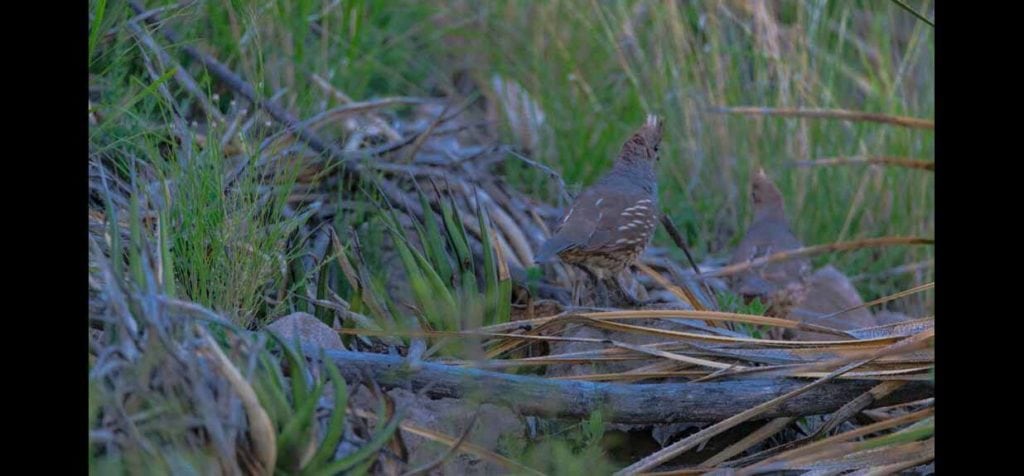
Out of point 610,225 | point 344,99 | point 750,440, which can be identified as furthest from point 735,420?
point 344,99

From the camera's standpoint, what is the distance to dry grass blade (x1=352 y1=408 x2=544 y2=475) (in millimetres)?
2396

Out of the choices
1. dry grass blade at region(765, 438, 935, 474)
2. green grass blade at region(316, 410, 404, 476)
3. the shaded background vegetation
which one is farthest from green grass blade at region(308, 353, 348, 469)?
the shaded background vegetation

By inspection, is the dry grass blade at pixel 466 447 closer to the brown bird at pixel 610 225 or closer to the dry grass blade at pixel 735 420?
the dry grass blade at pixel 735 420

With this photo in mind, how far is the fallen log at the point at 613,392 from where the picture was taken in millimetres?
2471

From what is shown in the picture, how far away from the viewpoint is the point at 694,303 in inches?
148

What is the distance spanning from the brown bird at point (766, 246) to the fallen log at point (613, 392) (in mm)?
1803

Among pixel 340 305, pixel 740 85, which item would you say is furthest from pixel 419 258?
pixel 740 85

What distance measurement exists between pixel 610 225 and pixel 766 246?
1.01 metres

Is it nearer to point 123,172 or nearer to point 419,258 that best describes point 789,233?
point 419,258

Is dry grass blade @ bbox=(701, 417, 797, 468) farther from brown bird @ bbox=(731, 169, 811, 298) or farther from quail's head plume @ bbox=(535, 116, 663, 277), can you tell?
brown bird @ bbox=(731, 169, 811, 298)

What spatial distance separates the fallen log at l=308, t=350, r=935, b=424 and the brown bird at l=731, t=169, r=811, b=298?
1803mm

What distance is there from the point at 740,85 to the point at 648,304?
2.20m

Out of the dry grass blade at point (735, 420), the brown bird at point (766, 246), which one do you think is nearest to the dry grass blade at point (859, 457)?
the dry grass blade at point (735, 420)

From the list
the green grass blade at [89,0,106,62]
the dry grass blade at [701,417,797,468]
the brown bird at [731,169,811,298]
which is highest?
the green grass blade at [89,0,106,62]
